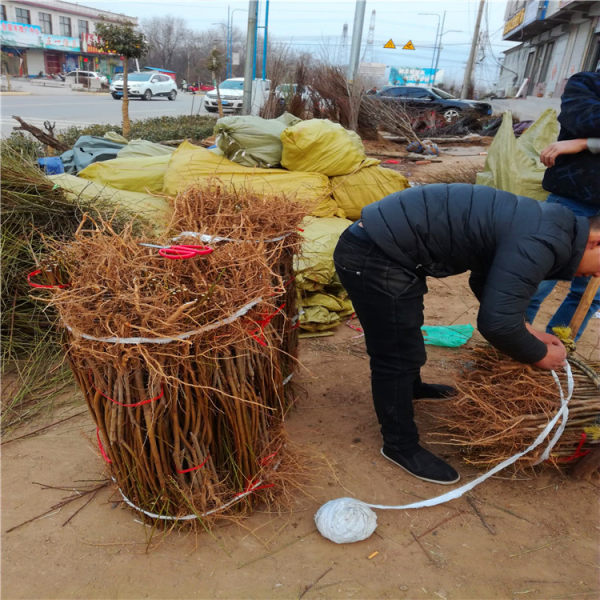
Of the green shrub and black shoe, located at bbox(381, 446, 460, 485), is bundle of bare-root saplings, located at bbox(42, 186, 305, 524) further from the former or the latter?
the green shrub

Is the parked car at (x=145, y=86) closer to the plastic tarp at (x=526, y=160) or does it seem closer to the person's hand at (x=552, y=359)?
the plastic tarp at (x=526, y=160)

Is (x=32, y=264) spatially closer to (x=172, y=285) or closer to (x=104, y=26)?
(x=172, y=285)

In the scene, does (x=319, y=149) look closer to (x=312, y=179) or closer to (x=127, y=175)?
(x=312, y=179)

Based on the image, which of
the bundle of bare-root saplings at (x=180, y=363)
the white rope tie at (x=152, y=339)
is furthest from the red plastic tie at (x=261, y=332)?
the white rope tie at (x=152, y=339)

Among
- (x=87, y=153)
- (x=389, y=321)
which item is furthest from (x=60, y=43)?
(x=389, y=321)

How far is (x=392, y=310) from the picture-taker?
1.78 meters

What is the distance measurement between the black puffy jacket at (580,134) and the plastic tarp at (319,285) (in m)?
1.41

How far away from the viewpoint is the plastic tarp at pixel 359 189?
12.8 feet

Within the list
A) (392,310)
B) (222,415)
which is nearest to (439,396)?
(392,310)

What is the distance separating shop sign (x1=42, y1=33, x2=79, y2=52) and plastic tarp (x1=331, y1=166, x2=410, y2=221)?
143ft

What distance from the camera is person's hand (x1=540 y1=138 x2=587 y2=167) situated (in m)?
2.22

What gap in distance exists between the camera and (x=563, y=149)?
2254mm

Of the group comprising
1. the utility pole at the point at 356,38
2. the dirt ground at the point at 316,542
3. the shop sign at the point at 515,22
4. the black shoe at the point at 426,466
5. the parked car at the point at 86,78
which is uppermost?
the shop sign at the point at 515,22

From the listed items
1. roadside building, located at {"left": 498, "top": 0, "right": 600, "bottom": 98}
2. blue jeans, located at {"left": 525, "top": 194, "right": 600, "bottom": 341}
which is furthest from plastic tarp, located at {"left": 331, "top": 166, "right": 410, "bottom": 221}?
roadside building, located at {"left": 498, "top": 0, "right": 600, "bottom": 98}
